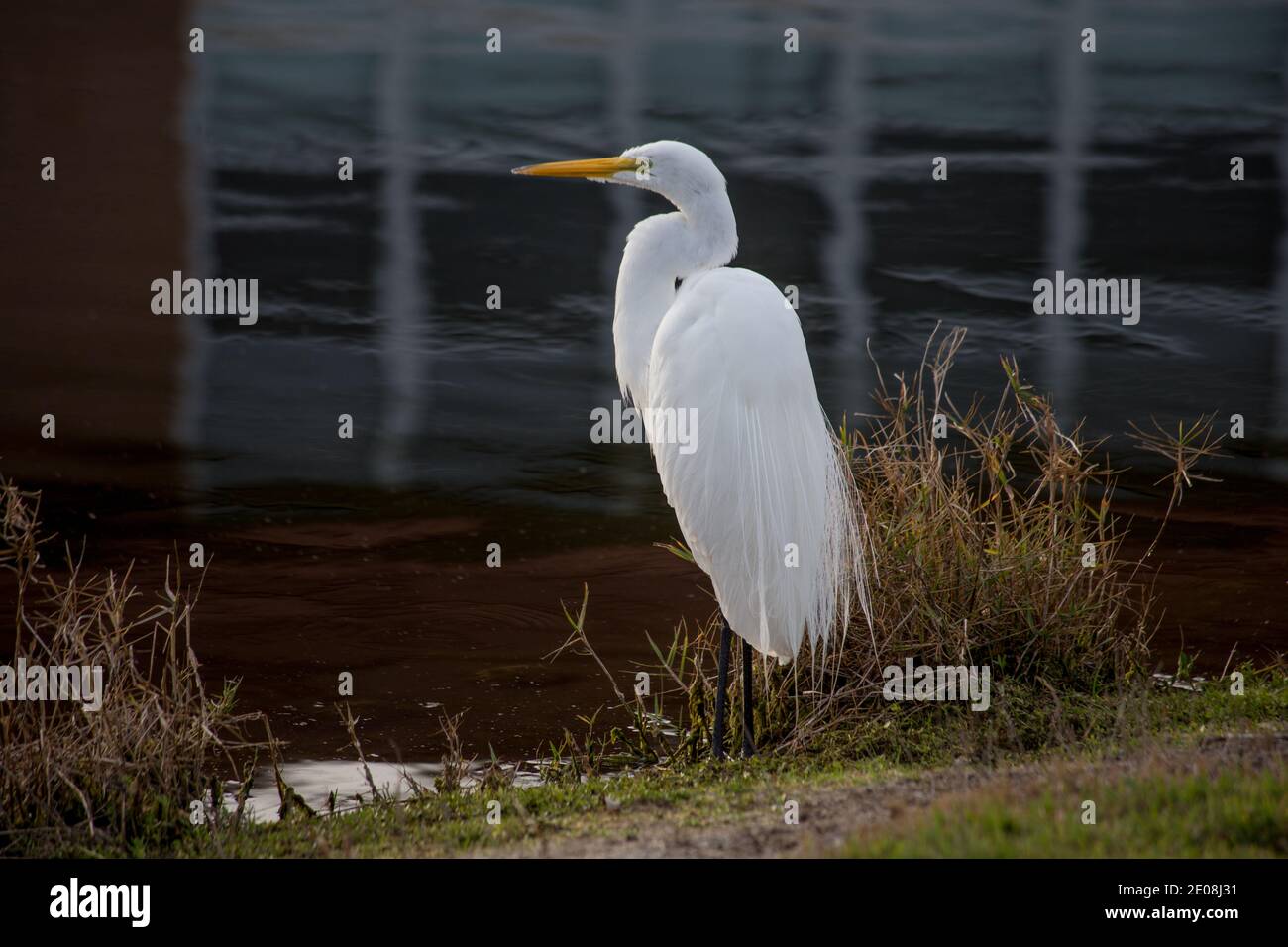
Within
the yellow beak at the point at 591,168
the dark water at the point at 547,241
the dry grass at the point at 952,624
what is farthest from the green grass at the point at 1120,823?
the dark water at the point at 547,241

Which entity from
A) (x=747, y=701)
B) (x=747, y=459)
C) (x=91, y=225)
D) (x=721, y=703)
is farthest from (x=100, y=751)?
(x=91, y=225)

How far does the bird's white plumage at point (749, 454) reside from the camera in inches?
182

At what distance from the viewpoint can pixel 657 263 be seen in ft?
16.5

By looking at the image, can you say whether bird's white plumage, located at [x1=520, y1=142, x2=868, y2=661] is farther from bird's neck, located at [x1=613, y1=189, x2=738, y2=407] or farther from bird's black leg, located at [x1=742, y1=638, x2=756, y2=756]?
bird's black leg, located at [x1=742, y1=638, x2=756, y2=756]

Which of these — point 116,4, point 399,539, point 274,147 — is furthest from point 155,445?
point 116,4

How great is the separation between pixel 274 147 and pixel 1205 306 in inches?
381

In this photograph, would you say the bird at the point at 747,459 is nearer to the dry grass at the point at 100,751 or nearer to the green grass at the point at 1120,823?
the green grass at the point at 1120,823

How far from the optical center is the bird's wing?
15.1 feet

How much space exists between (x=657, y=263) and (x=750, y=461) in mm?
881

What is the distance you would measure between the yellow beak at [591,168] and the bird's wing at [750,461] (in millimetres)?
587

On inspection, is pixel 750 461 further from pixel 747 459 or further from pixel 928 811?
pixel 928 811

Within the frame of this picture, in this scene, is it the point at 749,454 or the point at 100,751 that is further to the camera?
the point at 749,454

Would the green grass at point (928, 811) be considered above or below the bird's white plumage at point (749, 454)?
below
